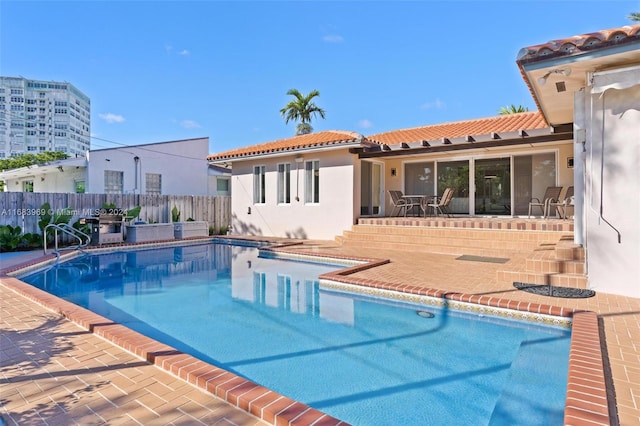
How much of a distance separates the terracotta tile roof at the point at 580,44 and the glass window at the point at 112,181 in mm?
24999

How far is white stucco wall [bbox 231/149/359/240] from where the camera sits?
602 inches

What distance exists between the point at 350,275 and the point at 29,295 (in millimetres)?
6336

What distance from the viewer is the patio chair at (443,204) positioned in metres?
14.1

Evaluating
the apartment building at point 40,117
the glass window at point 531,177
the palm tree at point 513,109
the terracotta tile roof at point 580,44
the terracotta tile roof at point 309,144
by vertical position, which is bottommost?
the glass window at point 531,177

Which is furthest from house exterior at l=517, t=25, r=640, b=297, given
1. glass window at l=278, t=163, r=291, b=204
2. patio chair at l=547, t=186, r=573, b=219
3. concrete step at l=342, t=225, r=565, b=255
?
glass window at l=278, t=163, r=291, b=204

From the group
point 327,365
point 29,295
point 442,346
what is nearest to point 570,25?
point 442,346

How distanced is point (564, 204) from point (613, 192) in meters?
6.63

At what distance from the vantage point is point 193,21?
763 inches

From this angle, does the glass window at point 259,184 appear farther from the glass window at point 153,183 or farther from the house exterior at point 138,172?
the glass window at point 153,183

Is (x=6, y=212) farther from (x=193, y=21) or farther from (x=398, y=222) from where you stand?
(x=398, y=222)

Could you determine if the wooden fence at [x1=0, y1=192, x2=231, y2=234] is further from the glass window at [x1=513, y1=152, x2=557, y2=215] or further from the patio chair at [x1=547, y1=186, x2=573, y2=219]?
the patio chair at [x1=547, y1=186, x2=573, y2=219]

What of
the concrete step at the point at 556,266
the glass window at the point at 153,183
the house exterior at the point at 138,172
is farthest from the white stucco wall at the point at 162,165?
the concrete step at the point at 556,266

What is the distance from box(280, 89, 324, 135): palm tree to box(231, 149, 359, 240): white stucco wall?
1409 centimetres

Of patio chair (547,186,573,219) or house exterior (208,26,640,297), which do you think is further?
patio chair (547,186,573,219)
